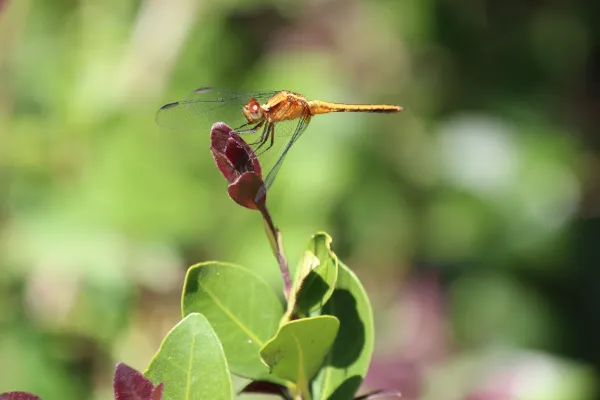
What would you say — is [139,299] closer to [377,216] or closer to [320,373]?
[377,216]

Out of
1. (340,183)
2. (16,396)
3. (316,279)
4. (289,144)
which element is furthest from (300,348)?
(340,183)

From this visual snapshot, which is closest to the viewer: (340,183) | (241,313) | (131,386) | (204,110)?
(131,386)

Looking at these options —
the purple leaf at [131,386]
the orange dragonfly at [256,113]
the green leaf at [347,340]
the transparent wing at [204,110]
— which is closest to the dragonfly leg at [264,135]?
the orange dragonfly at [256,113]

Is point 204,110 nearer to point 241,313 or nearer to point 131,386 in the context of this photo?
point 241,313

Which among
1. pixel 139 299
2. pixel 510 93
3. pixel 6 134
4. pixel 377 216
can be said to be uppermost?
pixel 510 93

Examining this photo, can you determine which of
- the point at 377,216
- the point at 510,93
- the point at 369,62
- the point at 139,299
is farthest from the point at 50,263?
the point at 510,93

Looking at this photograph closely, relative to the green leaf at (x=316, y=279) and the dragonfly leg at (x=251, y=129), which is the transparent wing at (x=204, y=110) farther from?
the green leaf at (x=316, y=279)
